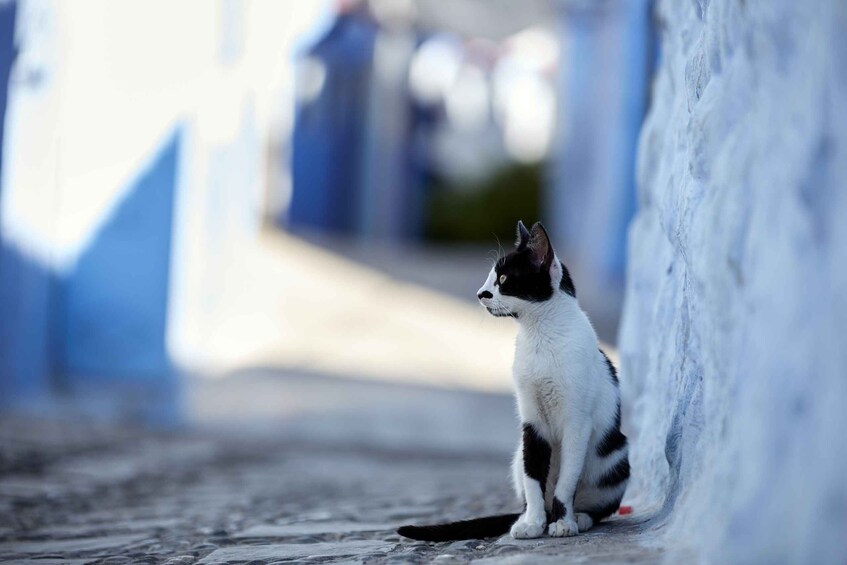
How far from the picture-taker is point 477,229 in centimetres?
1520

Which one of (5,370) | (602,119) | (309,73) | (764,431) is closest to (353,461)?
(5,370)

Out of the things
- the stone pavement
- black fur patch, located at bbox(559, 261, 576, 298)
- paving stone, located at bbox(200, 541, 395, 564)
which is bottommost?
the stone pavement

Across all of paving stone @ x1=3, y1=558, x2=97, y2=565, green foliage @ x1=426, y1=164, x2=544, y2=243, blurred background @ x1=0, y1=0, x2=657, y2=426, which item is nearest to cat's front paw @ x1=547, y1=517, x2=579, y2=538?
blurred background @ x1=0, y1=0, x2=657, y2=426

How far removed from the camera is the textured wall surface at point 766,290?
1.41m

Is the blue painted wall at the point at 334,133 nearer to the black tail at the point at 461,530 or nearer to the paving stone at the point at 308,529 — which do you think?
the paving stone at the point at 308,529

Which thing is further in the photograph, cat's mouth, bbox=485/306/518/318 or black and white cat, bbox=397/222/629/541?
cat's mouth, bbox=485/306/518/318

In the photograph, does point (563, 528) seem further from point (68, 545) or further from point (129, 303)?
point (129, 303)

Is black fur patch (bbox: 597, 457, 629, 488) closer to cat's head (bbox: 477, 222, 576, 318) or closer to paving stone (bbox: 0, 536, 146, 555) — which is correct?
cat's head (bbox: 477, 222, 576, 318)

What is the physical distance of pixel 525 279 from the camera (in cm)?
245

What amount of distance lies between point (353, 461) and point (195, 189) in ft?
9.45

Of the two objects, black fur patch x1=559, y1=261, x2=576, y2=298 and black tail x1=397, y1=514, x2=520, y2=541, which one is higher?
black fur patch x1=559, y1=261, x2=576, y2=298

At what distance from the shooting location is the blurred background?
243 inches

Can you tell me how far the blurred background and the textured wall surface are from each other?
0.91m

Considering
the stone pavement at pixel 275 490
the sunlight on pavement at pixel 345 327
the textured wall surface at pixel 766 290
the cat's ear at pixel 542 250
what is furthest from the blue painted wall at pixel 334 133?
the textured wall surface at pixel 766 290
